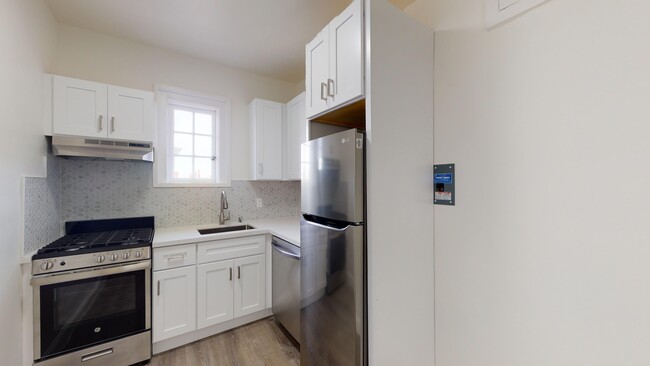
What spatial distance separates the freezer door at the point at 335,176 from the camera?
115 centimetres

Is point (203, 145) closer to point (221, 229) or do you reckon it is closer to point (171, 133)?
point (171, 133)

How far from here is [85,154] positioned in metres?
1.88

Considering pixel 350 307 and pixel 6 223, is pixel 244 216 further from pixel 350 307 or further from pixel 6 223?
pixel 350 307

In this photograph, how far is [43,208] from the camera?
1.72m

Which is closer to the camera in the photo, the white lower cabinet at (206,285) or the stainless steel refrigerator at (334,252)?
the stainless steel refrigerator at (334,252)

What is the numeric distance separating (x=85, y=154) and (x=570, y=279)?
10.2 feet

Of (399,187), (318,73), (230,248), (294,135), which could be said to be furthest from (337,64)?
(230,248)

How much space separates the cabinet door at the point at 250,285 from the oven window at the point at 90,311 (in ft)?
2.30

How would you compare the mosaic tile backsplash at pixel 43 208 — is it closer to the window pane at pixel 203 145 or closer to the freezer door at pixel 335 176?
the window pane at pixel 203 145

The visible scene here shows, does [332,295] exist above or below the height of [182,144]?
below

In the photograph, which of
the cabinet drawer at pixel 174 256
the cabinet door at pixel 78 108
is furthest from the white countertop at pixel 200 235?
the cabinet door at pixel 78 108

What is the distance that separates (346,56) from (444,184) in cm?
89

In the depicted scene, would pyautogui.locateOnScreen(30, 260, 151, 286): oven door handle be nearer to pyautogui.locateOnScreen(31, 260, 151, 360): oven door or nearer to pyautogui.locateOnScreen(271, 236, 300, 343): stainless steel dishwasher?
pyautogui.locateOnScreen(31, 260, 151, 360): oven door

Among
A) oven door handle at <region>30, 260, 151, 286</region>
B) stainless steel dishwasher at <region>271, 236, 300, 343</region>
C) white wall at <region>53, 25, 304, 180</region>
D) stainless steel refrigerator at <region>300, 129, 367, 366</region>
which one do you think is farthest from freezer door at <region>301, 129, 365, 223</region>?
white wall at <region>53, 25, 304, 180</region>
